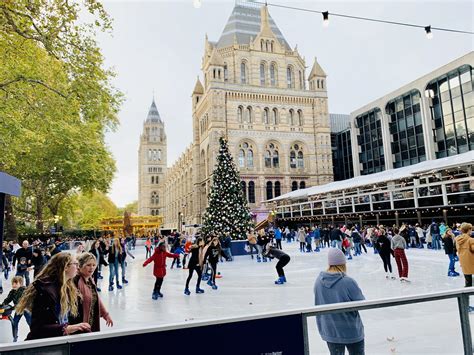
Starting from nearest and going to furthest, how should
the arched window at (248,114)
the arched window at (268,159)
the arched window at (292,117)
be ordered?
1. the arched window at (268,159)
2. the arched window at (248,114)
3. the arched window at (292,117)

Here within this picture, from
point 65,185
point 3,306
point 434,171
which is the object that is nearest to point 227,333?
point 3,306

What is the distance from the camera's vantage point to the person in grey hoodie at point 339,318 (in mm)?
2729

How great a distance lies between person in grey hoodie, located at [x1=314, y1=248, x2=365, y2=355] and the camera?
273 centimetres

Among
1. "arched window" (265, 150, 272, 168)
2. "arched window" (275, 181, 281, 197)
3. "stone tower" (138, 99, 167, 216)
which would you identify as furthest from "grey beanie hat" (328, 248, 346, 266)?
"stone tower" (138, 99, 167, 216)

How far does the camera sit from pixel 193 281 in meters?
11.5

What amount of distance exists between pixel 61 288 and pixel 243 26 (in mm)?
57289

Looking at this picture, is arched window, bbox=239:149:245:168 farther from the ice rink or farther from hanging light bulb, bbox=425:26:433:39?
hanging light bulb, bbox=425:26:433:39

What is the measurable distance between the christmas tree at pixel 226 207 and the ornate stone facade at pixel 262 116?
2375 cm

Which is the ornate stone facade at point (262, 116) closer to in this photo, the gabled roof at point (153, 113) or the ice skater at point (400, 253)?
the ice skater at point (400, 253)

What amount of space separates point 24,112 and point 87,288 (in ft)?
40.8

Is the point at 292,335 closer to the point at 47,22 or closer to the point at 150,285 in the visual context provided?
the point at 150,285

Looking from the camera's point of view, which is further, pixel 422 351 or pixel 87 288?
pixel 87 288

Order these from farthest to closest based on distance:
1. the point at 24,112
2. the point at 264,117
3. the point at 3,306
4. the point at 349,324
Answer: the point at 264,117, the point at 24,112, the point at 3,306, the point at 349,324

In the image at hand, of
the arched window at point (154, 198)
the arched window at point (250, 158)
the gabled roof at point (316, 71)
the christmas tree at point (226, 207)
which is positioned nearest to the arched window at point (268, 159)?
the arched window at point (250, 158)
